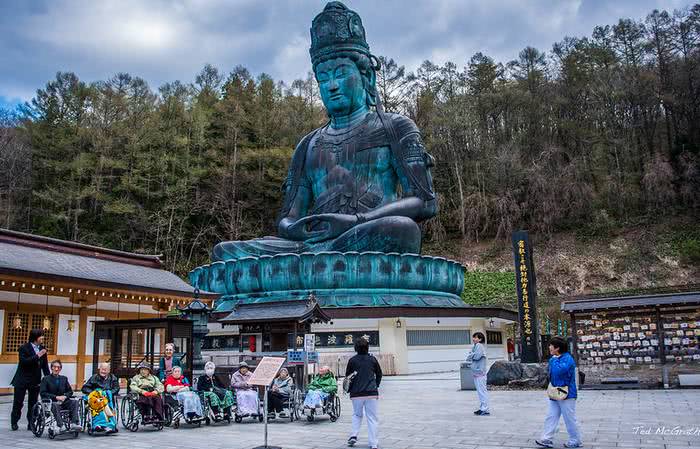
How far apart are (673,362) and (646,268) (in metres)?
19.7

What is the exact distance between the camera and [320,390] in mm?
7883

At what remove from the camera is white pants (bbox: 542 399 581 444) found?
18.5 feet

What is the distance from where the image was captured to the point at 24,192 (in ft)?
114

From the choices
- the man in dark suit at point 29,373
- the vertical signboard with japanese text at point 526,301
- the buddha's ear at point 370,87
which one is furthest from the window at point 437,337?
the man in dark suit at point 29,373

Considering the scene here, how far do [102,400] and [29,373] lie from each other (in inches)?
46.4

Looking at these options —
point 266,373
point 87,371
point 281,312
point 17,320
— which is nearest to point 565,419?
point 266,373

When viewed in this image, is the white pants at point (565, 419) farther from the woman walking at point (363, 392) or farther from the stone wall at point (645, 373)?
the stone wall at point (645, 373)

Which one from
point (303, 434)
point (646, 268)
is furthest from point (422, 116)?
point (303, 434)

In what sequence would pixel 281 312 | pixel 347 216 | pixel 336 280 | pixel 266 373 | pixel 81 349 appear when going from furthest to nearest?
pixel 347 216, pixel 336 280, pixel 81 349, pixel 281 312, pixel 266 373

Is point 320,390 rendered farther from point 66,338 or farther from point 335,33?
point 335,33

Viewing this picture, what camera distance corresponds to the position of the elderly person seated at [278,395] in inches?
316

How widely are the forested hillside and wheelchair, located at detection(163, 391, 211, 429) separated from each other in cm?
2661

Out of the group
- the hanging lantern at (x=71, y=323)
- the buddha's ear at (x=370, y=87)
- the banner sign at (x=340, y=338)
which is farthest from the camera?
the buddha's ear at (x=370, y=87)

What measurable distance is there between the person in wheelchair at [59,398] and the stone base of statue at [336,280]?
10.1m
